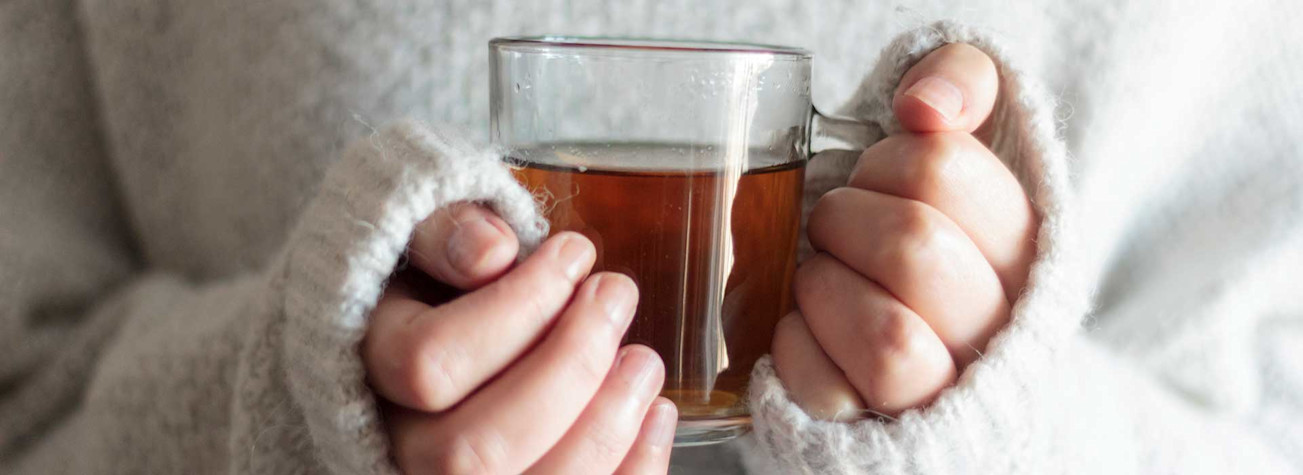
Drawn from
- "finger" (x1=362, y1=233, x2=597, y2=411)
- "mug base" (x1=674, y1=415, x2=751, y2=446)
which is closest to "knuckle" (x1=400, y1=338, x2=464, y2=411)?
"finger" (x1=362, y1=233, x2=597, y2=411)

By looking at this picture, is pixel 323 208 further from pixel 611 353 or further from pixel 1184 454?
pixel 1184 454

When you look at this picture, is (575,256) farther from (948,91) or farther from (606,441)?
(948,91)

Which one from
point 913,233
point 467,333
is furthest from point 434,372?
point 913,233

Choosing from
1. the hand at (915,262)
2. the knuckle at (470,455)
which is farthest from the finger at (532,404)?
the hand at (915,262)

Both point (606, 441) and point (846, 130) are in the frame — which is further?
point (846, 130)

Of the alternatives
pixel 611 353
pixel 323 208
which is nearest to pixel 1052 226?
pixel 611 353

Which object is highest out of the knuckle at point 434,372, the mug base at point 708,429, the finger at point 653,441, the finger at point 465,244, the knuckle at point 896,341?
the finger at point 465,244

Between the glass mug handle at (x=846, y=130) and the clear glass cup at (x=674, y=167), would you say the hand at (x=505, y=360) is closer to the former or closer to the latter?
the clear glass cup at (x=674, y=167)

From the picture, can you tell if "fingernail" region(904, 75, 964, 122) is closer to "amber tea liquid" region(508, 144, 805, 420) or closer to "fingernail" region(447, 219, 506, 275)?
"amber tea liquid" region(508, 144, 805, 420)
